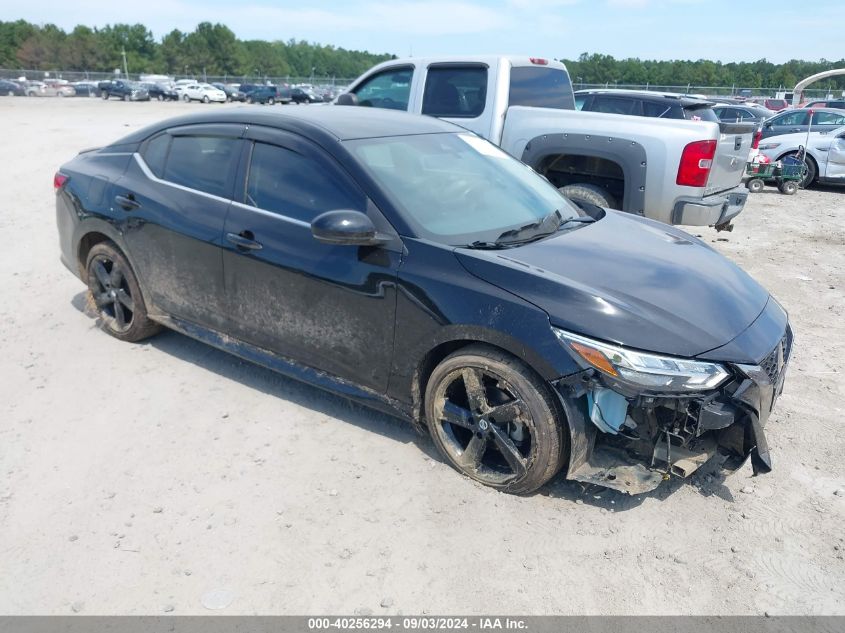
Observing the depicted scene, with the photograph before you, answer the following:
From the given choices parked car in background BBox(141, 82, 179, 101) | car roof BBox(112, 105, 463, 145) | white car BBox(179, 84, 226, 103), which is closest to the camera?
car roof BBox(112, 105, 463, 145)

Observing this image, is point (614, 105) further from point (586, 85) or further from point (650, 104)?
point (586, 85)

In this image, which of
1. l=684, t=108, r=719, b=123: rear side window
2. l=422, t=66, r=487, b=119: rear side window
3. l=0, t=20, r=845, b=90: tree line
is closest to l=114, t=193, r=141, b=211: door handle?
l=422, t=66, r=487, b=119: rear side window

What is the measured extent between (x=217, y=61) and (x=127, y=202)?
10377cm

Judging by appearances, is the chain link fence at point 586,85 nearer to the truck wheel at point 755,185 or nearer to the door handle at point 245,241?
the truck wheel at point 755,185

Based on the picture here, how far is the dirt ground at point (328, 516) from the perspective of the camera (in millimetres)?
2664

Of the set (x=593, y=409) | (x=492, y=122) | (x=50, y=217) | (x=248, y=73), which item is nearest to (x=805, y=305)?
(x=492, y=122)

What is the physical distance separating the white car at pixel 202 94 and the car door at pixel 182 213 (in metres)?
46.3

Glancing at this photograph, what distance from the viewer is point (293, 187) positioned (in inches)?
146

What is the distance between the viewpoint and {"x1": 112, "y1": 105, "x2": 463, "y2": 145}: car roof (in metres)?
3.76

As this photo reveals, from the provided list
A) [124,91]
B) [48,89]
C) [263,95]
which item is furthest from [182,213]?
[48,89]

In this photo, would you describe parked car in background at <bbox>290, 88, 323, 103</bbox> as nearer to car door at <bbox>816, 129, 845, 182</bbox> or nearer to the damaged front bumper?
car door at <bbox>816, 129, 845, 182</bbox>

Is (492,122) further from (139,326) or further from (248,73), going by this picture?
Result: (248,73)

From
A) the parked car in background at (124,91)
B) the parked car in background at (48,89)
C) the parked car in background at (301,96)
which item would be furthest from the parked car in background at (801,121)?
the parked car in background at (48,89)

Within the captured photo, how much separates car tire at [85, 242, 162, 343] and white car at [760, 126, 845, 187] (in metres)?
13.2
